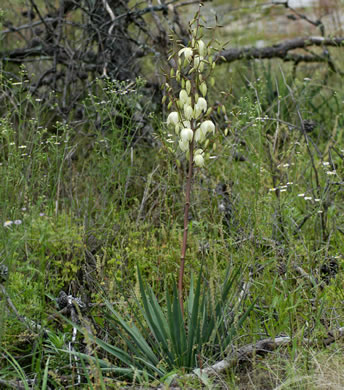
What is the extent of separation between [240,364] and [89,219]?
4.90 feet

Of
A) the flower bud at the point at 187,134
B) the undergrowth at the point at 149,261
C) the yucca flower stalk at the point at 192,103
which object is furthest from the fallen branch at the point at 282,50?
the flower bud at the point at 187,134

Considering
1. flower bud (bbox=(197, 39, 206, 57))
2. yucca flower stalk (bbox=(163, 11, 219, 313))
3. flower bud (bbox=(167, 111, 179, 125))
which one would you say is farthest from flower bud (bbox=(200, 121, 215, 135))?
flower bud (bbox=(197, 39, 206, 57))

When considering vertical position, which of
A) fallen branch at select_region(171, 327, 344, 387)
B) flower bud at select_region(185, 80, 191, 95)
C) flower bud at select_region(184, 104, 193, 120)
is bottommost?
fallen branch at select_region(171, 327, 344, 387)

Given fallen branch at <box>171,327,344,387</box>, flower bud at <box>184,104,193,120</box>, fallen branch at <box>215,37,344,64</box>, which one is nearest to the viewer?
fallen branch at <box>171,327,344,387</box>

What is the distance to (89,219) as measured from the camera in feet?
11.5

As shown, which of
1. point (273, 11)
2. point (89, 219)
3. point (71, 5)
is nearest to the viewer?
point (89, 219)

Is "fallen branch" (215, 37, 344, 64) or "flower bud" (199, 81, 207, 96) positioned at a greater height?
"flower bud" (199, 81, 207, 96)

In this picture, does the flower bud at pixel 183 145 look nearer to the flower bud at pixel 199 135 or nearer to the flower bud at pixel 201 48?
the flower bud at pixel 199 135

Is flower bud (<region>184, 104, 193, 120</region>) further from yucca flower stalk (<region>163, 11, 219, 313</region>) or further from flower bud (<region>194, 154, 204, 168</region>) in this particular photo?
A: flower bud (<region>194, 154, 204, 168</region>)

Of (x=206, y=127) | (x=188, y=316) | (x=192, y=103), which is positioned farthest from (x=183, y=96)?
(x=188, y=316)

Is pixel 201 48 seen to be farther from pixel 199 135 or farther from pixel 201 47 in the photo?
pixel 199 135

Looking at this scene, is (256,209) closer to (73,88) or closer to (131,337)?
(131,337)

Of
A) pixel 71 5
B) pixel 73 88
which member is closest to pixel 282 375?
pixel 73 88

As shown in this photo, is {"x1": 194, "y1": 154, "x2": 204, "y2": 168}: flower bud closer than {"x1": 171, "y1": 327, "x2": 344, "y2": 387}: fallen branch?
No
